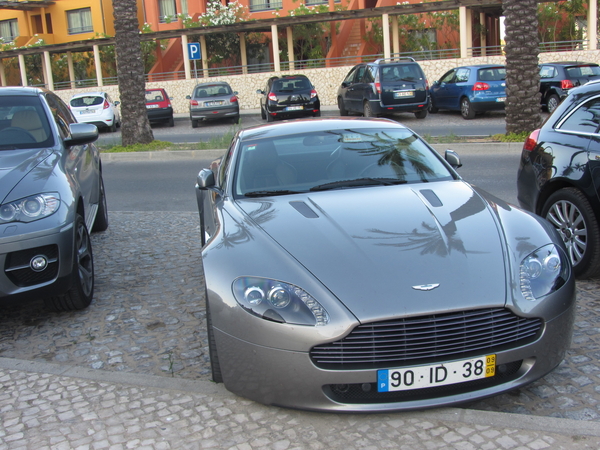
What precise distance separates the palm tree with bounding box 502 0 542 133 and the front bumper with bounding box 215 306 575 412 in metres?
11.3

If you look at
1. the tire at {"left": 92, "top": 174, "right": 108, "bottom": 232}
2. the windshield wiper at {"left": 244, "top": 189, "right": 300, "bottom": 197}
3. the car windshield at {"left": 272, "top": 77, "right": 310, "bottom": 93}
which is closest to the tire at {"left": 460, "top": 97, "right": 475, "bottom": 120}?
the car windshield at {"left": 272, "top": 77, "right": 310, "bottom": 93}

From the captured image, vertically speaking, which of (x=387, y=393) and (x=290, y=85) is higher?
→ (x=290, y=85)

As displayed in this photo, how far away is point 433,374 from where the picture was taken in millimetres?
3266

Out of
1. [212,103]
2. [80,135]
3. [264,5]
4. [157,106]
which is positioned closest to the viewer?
[80,135]

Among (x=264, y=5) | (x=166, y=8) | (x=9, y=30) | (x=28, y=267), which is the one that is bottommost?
(x=28, y=267)

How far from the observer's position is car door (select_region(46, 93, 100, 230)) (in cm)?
606

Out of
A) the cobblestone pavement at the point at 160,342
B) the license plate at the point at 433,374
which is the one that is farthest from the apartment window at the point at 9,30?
the license plate at the point at 433,374

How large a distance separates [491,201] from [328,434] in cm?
202

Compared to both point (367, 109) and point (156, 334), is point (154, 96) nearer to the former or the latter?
point (367, 109)

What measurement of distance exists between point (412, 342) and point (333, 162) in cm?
207

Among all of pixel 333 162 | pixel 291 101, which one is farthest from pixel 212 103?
pixel 333 162

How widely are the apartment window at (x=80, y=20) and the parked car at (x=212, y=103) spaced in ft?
90.8

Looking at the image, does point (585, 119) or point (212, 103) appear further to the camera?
point (212, 103)

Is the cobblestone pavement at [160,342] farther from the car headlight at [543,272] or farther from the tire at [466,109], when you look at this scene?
the tire at [466,109]
